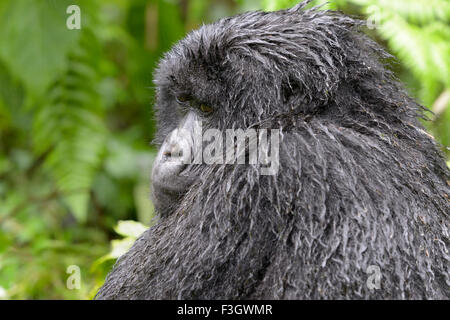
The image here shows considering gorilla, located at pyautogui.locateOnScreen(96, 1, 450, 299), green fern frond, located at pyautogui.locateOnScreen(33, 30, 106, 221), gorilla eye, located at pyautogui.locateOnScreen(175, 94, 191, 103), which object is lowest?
gorilla, located at pyautogui.locateOnScreen(96, 1, 450, 299)

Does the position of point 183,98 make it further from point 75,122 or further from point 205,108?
point 75,122

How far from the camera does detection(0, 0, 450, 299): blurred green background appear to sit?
12.1 ft

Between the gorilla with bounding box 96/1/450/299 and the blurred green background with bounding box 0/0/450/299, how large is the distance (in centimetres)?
75

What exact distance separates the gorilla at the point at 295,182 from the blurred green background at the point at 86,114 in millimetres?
750

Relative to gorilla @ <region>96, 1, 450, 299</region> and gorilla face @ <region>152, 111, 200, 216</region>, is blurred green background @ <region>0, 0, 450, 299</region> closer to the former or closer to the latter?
gorilla face @ <region>152, 111, 200, 216</region>

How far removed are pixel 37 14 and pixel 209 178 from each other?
2.99 meters

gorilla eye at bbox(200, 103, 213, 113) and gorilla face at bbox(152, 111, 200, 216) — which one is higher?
gorilla eye at bbox(200, 103, 213, 113)

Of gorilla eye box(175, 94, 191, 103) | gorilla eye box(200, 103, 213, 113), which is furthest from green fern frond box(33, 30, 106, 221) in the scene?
gorilla eye box(200, 103, 213, 113)

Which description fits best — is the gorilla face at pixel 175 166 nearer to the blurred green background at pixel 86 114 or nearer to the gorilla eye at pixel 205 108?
the gorilla eye at pixel 205 108

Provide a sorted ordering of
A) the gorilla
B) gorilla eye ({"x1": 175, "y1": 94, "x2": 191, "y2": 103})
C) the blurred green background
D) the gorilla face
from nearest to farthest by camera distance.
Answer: the gorilla → the gorilla face → gorilla eye ({"x1": 175, "y1": 94, "x2": 191, "y2": 103}) → the blurred green background

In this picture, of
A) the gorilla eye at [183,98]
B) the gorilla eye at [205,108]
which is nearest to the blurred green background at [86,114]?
the gorilla eye at [183,98]

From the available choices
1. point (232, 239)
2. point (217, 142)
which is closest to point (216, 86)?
point (217, 142)

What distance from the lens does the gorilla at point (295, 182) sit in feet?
5.98

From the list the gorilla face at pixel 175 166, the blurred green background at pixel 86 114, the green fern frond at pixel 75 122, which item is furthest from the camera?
the green fern frond at pixel 75 122
